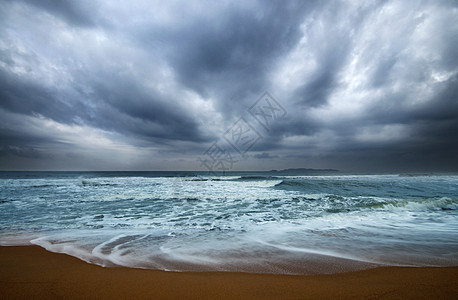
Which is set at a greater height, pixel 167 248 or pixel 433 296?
pixel 433 296

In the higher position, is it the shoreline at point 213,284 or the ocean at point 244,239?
the shoreline at point 213,284

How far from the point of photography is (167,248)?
3.84 m

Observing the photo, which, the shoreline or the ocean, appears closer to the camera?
the shoreline

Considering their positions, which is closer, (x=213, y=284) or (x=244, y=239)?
(x=213, y=284)

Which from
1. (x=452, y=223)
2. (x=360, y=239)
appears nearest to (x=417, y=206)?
(x=452, y=223)

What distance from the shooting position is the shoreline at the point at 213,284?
215 centimetres

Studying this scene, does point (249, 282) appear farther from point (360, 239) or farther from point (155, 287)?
point (360, 239)

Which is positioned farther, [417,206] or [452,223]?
[417,206]

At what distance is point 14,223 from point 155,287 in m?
6.62

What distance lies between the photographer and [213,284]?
2398mm

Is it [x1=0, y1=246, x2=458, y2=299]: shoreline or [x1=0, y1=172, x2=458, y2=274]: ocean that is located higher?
[x1=0, y1=246, x2=458, y2=299]: shoreline

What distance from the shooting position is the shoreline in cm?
215

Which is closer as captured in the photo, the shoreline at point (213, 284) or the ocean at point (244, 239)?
the shoreline at point (213, 284)

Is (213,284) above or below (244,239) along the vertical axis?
above
